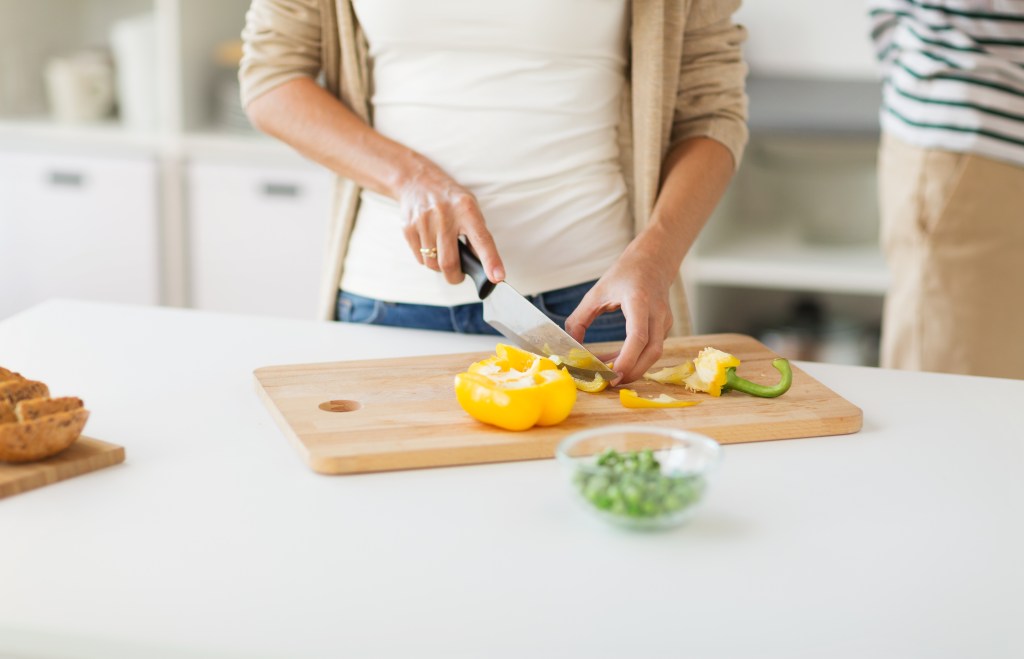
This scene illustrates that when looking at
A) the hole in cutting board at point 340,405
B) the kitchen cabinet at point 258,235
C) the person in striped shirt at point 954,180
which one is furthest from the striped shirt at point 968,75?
the kitchen cabinet at point 258,235

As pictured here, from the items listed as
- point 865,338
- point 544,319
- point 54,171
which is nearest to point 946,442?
point 544,319

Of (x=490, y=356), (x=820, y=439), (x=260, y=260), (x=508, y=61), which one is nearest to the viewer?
(x=820, y=439)

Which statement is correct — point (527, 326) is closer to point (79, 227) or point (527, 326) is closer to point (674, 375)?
point (674, 375)

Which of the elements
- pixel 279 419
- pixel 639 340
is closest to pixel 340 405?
pixel 279 419

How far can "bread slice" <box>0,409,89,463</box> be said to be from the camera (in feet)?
2.97

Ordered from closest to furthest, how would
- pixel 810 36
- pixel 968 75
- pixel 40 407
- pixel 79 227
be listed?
pixel 40 407 → pixel 968 75 → pixel 810 36 → pixel 79 227

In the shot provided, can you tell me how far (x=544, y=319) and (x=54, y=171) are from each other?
2049 millimetres

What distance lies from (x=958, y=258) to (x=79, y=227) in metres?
1.98

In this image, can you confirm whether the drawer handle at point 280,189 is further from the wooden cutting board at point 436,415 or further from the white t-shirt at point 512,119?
the wooden cutting board at point 436,415

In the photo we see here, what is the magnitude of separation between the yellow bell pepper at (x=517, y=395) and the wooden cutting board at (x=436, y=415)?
0.01 m

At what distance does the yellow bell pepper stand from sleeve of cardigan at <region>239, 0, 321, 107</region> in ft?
1.88

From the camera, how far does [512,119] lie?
4.57ft

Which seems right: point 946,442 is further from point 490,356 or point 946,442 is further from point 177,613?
point 177,613

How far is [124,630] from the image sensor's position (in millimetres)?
723
